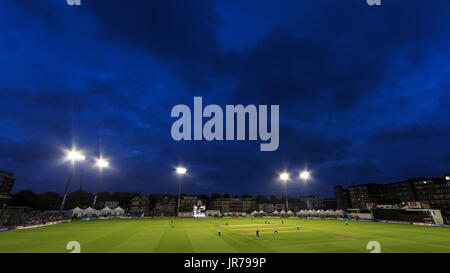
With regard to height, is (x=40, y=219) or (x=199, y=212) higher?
(x=40, y=219)

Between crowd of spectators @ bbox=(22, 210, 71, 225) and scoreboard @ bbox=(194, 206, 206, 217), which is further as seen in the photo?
scoreboard @ bbox=(194, 206, 206, 217)

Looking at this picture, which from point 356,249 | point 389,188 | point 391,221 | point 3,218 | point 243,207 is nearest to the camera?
point 356,249

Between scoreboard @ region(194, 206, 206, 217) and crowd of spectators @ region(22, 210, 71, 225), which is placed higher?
crowd of spectators @ region(22, 210, 71, 225)

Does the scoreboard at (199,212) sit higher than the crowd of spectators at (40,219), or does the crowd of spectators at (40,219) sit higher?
the crowd of spectators at (40,219)

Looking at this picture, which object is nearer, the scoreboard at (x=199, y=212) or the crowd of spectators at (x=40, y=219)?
the crowd of spectators at (x=40, y=219)

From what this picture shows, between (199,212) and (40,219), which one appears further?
(199,212)

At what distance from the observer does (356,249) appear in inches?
818
